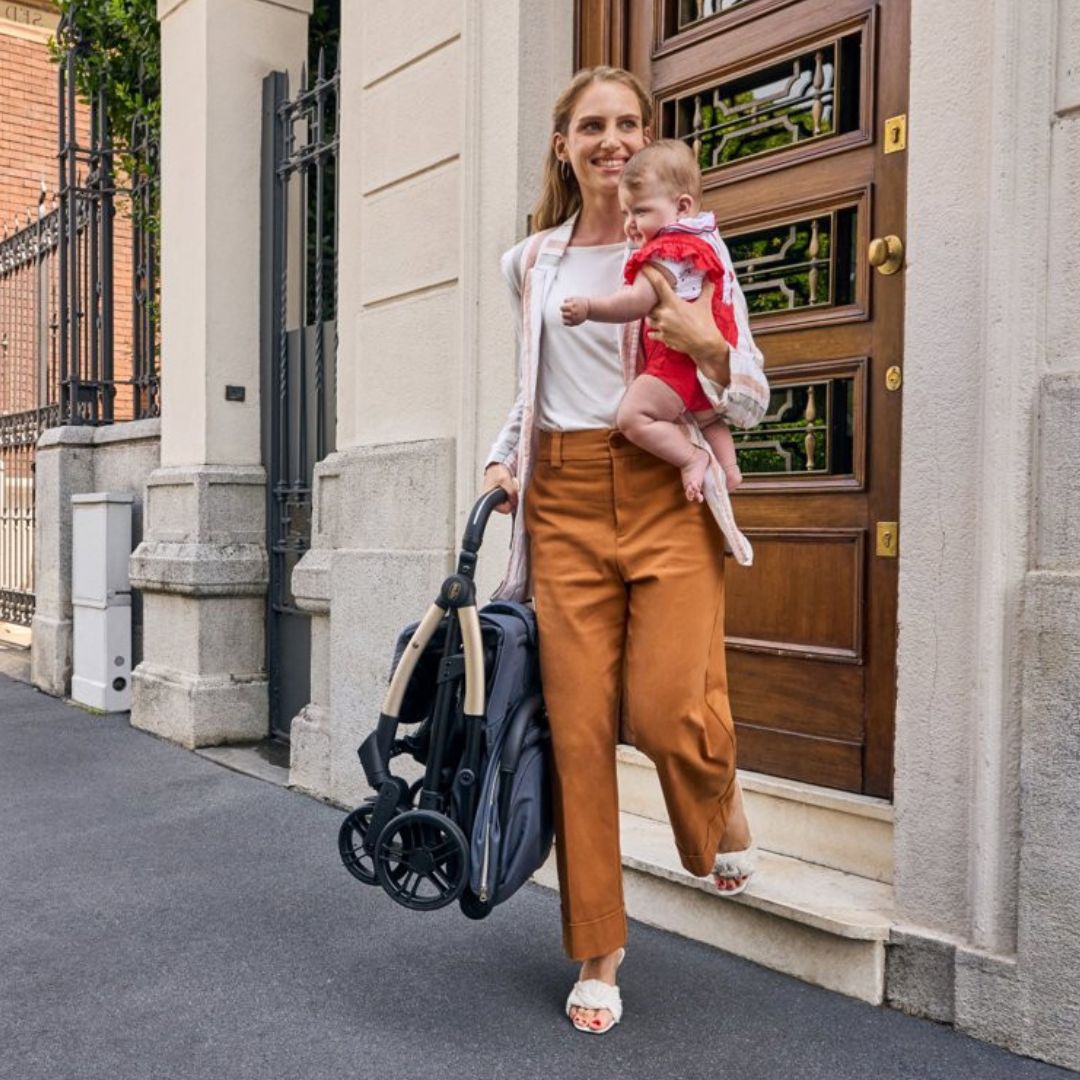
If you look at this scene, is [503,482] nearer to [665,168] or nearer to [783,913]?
[665,168]

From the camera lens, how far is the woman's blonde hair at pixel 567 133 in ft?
9.11

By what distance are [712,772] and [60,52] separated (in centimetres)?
750

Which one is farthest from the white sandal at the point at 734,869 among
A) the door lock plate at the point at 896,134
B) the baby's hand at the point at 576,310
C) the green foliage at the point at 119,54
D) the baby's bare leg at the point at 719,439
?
the green foliage at the point at 119,54

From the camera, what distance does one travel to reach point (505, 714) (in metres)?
2.71

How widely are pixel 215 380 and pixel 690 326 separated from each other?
14.0 feet

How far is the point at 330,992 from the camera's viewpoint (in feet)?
10.1

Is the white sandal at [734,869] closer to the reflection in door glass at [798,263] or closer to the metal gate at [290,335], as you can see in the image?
the reflection in door glass at [798,263]

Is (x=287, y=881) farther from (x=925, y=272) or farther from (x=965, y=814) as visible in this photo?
(x=925, y=272)

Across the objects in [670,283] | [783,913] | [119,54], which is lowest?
[783,913]

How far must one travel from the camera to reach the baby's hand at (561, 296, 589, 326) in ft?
8.36

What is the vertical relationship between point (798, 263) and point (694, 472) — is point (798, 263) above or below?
above

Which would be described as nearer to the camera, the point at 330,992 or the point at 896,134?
the point at 330,992

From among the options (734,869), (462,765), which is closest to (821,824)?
(734,869)

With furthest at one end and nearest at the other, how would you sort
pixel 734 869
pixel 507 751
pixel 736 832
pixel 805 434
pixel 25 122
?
pixel 25 122, pixel 805 434, pixel 734 869, pixel 736 832, pixel 507 751
